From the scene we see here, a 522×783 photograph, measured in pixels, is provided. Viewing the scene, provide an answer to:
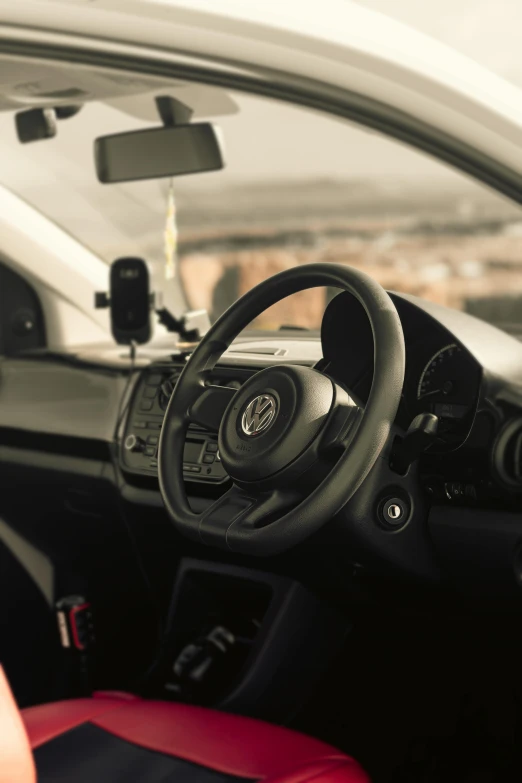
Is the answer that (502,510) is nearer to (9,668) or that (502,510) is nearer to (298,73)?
(298,73)

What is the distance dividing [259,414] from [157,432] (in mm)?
844

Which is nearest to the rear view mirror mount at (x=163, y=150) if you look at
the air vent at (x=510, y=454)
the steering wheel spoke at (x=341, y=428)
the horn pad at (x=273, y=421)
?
the horn pad at (x=273, y=421)

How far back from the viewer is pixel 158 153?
82.0 inches

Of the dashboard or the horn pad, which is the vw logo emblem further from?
the dashboard

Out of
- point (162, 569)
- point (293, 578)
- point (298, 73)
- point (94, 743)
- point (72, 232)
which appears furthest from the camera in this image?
point (72, 232)

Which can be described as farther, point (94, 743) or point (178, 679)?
point (178, 679)

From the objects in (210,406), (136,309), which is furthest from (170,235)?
(210,406)

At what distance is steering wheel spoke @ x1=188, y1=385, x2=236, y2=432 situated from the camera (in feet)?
5.65

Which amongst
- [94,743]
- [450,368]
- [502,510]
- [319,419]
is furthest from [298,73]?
[94,743]

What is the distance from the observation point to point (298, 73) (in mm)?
1175

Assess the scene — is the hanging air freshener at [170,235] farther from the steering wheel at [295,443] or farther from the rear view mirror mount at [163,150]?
the steering wheel at [295,443]

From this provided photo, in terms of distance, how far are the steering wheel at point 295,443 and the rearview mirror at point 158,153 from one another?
0.45m

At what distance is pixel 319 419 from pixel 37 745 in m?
0.76

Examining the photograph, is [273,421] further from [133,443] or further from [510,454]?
[133,443]
